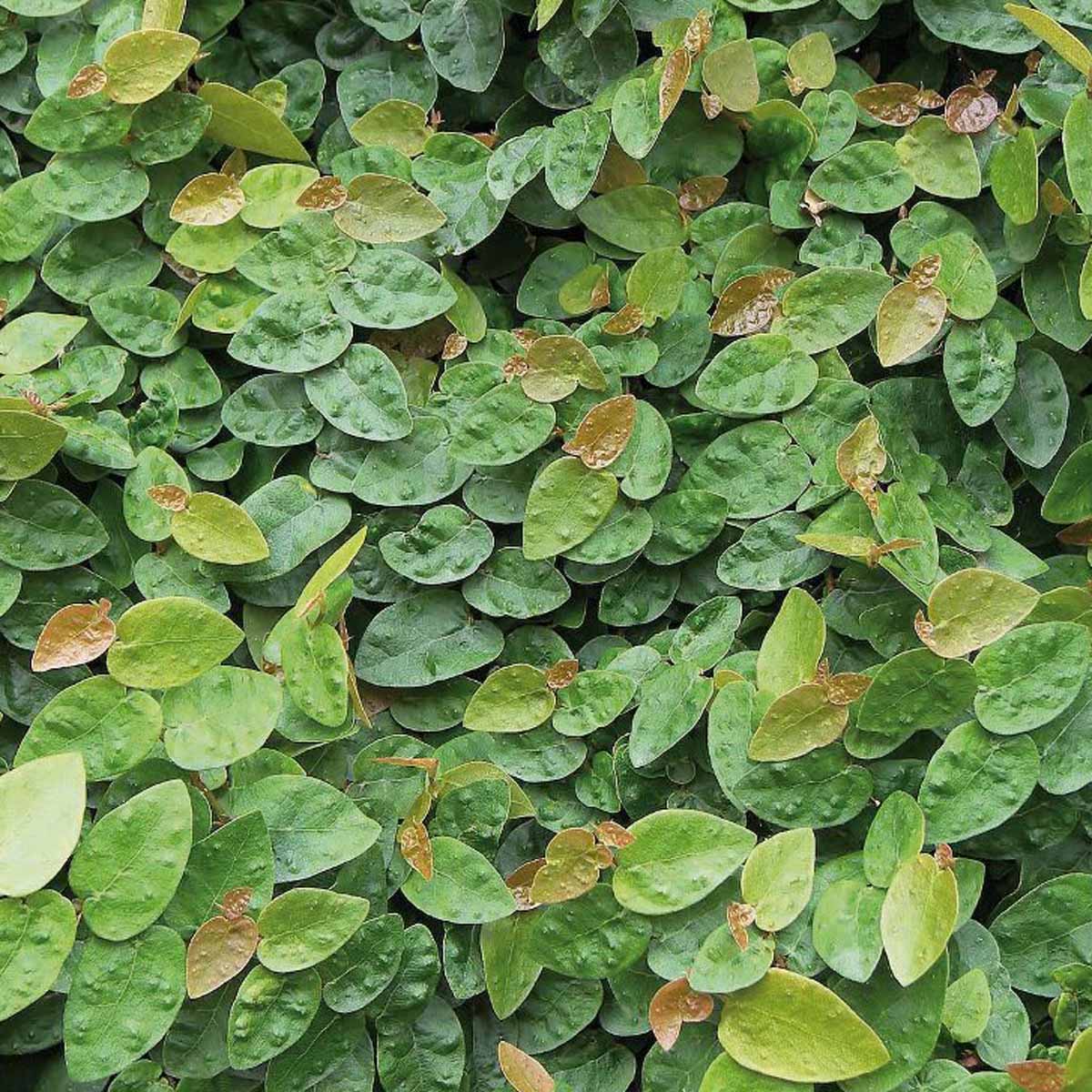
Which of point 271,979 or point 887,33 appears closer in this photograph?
point 271,979

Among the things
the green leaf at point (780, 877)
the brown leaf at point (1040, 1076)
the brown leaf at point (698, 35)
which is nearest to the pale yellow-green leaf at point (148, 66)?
the brown leaf at point (698, 35)

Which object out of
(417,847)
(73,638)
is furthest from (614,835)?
(73,638)

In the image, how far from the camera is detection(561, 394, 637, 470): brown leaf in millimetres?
1197

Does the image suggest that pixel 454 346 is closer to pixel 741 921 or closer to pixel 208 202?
pixel 208 202

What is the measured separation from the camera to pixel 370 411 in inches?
49.0

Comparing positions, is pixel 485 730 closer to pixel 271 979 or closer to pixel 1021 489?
pixel 271 979

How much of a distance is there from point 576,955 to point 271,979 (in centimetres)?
25

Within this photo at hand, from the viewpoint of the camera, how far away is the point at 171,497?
1.20 meters

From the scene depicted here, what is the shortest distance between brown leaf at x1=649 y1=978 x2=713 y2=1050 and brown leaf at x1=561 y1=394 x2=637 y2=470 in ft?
1.57

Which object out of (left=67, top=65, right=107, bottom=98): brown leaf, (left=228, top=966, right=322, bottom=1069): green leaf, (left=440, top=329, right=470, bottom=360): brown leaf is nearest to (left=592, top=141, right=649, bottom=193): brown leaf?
(left=440, top=329, right=470, bottom=360): brown leaf

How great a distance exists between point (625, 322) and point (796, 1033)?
2.27 feet

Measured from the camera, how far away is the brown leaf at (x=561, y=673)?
1.18m

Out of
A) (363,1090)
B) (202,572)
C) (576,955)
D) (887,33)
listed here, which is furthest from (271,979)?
(887,33)

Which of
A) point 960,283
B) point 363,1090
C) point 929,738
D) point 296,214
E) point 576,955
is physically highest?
point 960,283
